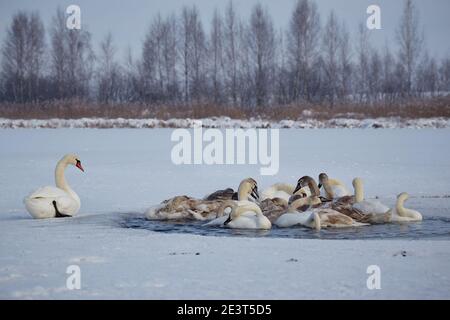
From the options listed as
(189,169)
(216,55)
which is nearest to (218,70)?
(216,55)

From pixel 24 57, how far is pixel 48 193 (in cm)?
3763

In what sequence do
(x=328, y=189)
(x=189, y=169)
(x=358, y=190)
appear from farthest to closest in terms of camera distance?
1. (x=189, y=169)
2. (x=328, y=189)
3. (x=358, y=190)

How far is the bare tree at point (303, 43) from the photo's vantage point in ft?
150

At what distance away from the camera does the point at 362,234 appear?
7.63 metres

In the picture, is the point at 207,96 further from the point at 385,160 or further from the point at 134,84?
the point at 385,160

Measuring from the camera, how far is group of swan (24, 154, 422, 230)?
26.5 ft

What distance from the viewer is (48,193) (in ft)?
27.9

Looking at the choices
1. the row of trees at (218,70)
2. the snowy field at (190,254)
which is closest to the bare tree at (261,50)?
the row of trees at (218,70)

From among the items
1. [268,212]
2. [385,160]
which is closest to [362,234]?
[268,212]

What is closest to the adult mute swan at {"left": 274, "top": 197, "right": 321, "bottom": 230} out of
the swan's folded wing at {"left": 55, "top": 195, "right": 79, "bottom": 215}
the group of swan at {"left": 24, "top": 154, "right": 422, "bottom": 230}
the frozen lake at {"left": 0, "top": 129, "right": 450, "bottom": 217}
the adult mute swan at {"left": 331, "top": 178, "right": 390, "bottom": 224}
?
the group of swan at {"left": 24, "top": 154, "right": 422, "bottom": 230}

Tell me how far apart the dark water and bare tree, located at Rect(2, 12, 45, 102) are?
3458 centimetres

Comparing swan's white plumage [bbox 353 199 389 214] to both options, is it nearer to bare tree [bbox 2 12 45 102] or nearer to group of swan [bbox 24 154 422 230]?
group of swan [bbox 24 154 422 230]

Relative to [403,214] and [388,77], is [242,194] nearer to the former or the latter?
[403,214]
